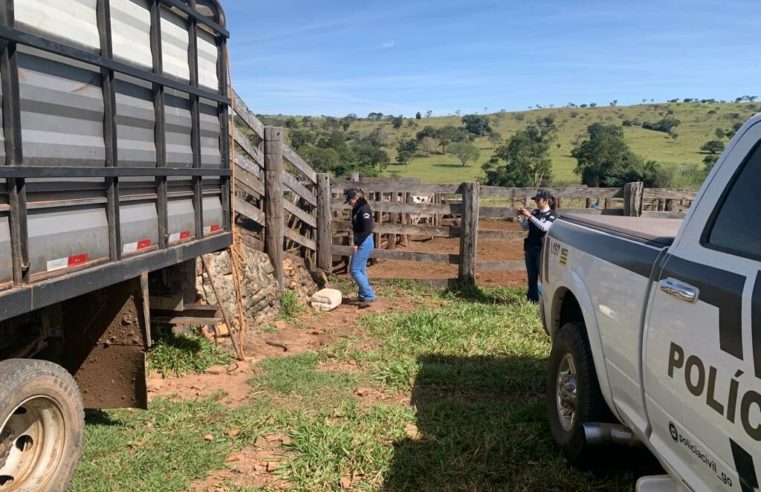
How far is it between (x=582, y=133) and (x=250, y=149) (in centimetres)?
8006

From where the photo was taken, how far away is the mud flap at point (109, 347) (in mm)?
4230

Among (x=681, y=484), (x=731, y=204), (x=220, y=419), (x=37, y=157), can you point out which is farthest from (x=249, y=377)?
(x=731, y=204)

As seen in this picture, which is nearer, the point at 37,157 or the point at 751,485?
the point at 751,485

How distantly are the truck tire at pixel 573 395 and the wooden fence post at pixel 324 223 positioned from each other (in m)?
6.45

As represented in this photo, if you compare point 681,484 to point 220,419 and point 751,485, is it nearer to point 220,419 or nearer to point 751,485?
point 751,485

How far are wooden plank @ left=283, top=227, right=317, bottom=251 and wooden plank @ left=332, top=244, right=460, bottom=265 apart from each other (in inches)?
16.4

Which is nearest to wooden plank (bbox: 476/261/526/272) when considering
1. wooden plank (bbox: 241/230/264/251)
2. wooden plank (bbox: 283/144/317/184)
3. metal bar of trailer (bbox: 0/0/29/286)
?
wooden plank (bbox: 283/144/317/184)

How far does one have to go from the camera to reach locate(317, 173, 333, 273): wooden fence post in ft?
33.7

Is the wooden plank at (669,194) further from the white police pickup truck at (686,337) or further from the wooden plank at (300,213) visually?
the white police pickup truck at (686,337)

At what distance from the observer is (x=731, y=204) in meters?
2.44

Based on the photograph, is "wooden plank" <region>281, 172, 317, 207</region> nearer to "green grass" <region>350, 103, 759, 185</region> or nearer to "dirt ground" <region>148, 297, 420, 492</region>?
"dirt ground" <region>148, 297, 420, 492</region>

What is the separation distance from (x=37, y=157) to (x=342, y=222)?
28.9ft

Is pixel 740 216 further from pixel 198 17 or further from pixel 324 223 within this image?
pixel 324 223

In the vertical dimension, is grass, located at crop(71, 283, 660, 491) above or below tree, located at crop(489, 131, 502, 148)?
below
